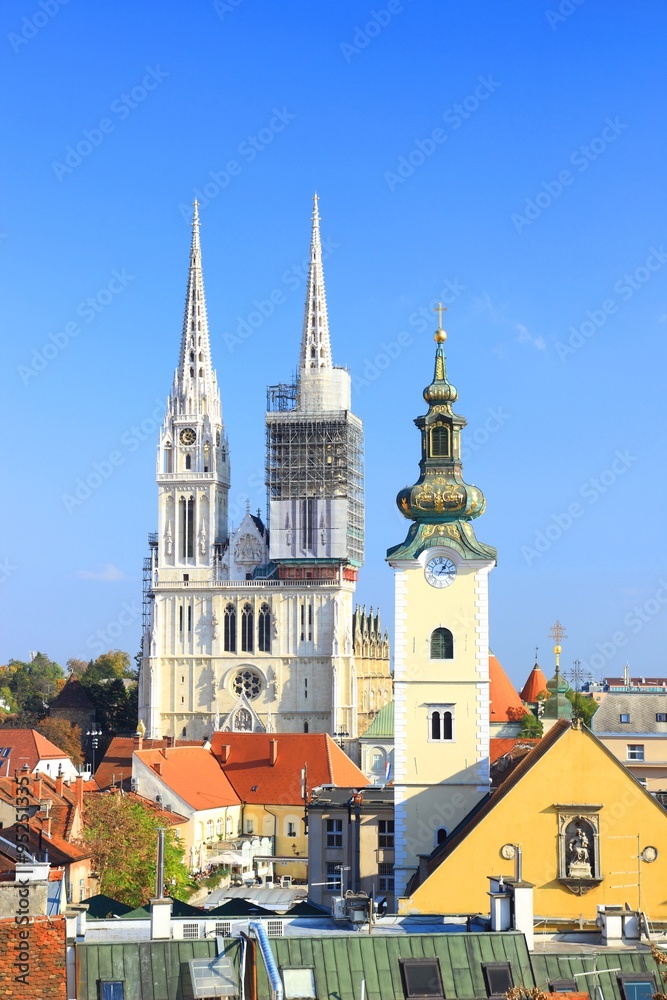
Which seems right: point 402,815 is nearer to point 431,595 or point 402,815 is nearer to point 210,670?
point 431,595

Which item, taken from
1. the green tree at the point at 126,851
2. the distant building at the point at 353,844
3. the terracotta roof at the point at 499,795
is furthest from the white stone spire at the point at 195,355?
the terracotta roof at the point at 499,795

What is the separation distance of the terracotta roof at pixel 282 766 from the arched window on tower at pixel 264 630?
27.0 meters

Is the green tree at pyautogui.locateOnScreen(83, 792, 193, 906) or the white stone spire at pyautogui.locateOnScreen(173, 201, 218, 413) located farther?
the white stone spire at pyautogui.locateOnScreen(173, 201, 218, 413)

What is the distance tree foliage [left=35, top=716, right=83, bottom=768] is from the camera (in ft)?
375

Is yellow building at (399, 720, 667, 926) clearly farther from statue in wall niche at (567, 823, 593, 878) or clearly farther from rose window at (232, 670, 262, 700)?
rose window at (232, 670, 262, 700)

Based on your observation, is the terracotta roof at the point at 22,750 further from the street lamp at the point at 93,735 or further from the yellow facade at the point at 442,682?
the yellow facade at the point at 442,682

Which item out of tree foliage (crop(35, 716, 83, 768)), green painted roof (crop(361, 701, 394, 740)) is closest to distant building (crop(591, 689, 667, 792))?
green painted roof (crop(361, 701, 394, 740))

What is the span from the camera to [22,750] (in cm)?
9481

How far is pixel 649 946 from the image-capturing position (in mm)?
25953

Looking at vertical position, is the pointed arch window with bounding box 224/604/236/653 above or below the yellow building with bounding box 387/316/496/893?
above

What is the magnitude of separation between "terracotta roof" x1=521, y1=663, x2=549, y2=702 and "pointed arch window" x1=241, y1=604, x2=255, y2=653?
23383mm

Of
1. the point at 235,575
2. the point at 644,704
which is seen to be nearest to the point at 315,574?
the point at 235,575

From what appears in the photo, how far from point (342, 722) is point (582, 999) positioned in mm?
94816

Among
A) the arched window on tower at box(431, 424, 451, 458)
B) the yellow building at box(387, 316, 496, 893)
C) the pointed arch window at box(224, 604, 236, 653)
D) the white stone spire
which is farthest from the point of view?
the white stone spire
